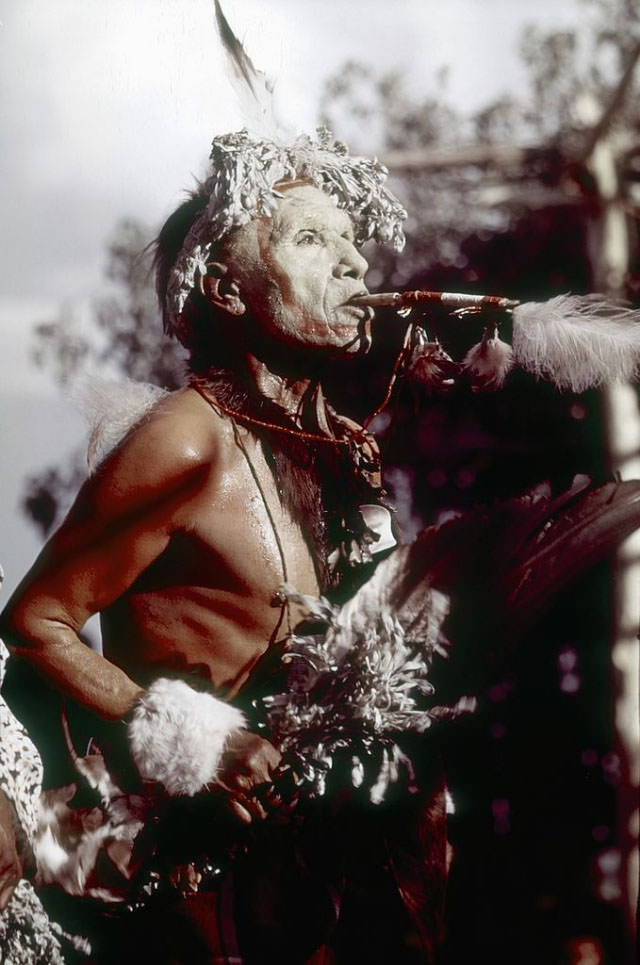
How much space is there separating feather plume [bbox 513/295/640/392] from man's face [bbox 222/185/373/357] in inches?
11.9

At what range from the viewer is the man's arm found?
1.97 m

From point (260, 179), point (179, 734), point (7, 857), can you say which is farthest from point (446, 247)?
point (7, 857)

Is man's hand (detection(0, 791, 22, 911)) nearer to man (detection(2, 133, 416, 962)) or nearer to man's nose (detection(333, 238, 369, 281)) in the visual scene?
man (detection(2, 133, 416, 962))

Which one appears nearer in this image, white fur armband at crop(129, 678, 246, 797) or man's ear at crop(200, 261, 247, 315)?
white fur armband at crop(129, 678, 246, 797)

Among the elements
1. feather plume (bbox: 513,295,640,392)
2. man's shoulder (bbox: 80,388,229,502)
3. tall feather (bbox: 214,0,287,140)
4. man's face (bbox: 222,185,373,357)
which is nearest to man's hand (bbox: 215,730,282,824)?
man's shoulder (bbox: 80,388,229,502)

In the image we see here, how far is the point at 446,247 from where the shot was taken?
2102 mm

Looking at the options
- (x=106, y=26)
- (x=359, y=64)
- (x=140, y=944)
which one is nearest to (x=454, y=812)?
(x=140, y=944)

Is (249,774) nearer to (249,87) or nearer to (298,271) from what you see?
(298,271)

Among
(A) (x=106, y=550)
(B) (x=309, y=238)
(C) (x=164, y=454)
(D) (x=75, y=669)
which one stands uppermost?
(B) (x=309, y=238)

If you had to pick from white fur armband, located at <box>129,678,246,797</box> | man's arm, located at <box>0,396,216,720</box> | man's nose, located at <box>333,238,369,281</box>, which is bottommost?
white fur armband, located at <box>129,678,246,797</box>

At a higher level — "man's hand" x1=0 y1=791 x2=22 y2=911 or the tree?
the tree

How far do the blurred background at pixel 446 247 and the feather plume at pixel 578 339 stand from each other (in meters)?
0.04

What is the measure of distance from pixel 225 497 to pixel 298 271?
1.32ft

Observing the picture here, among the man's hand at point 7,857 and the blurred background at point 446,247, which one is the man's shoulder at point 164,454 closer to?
the blurred background at point 446,247
